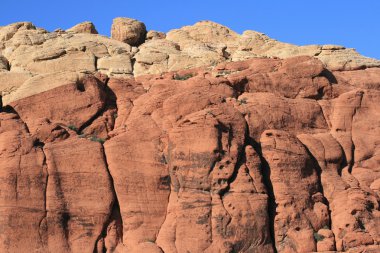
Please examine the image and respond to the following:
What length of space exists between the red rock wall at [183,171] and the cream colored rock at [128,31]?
965 cm

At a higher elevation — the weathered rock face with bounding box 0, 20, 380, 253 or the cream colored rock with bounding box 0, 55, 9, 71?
the cream colored rock with bounding box 0, 55, 9, 71

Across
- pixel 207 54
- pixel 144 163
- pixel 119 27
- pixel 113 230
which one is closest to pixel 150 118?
pixel 144 163

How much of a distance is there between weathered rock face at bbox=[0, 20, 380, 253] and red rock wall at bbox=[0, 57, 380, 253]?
0.06 metres

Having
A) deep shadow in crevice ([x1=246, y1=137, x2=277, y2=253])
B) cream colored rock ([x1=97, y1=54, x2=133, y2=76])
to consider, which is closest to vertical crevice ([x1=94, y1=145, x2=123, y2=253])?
deep shadow in crevice ([x1=246, y1=137, x2=277, y2=253])

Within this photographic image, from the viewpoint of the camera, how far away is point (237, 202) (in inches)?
1522

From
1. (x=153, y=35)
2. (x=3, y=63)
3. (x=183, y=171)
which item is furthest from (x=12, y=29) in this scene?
(x=183, y=171)

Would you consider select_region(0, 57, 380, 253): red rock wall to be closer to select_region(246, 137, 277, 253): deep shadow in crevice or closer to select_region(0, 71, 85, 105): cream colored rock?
select_region(246, 137, 277, 253): deep shadow in crevice

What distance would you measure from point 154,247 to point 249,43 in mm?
22161

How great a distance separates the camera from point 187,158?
39.4m

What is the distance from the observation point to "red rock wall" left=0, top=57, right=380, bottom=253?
124ft

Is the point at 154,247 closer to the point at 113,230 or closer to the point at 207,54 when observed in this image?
the point at 113,230

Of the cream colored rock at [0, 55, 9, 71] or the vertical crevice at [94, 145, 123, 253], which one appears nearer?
the vertical crevice at [94, 145, 123, 253]

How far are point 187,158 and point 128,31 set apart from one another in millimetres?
17510

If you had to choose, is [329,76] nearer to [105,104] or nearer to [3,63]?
[105,104]
